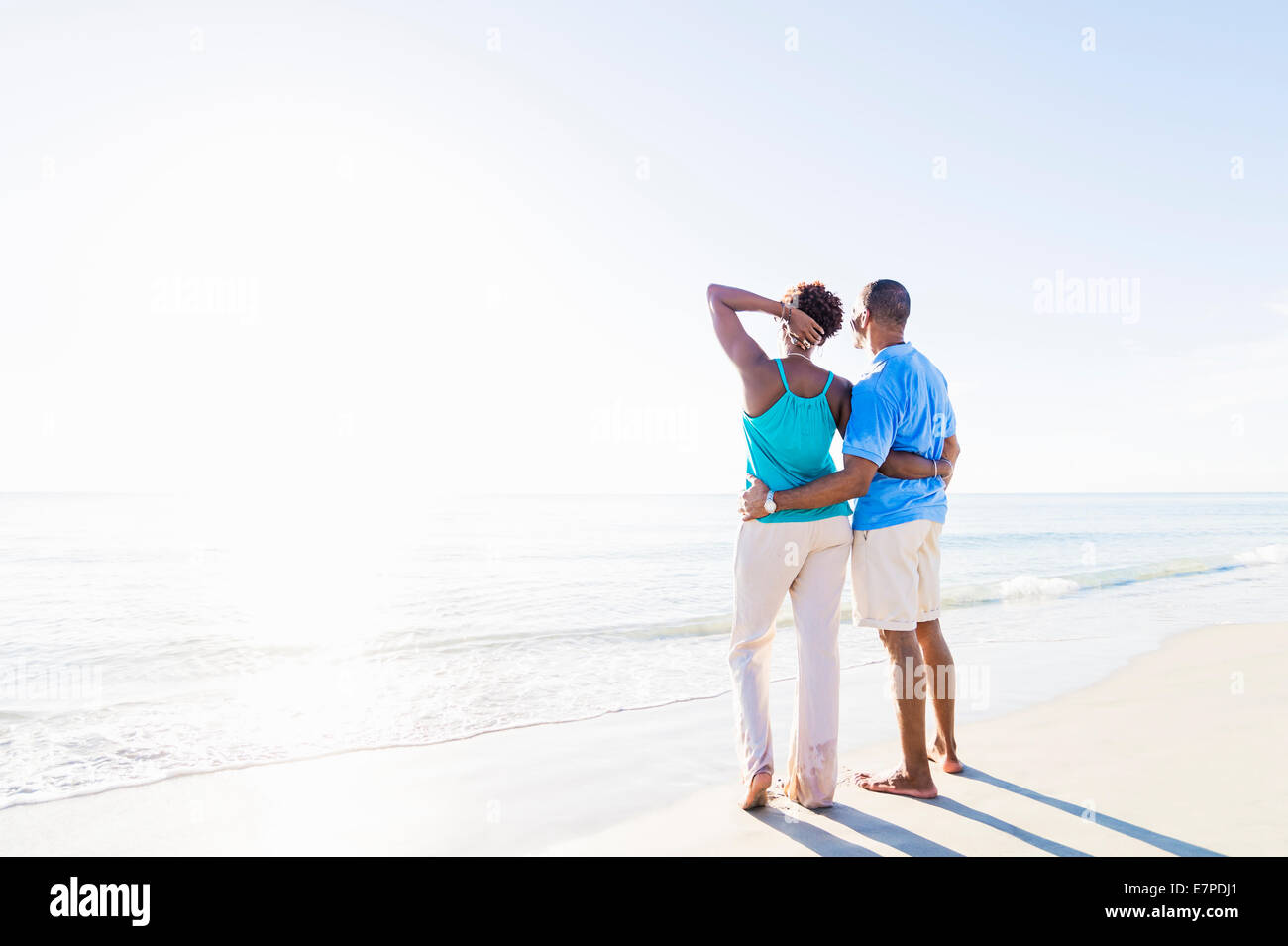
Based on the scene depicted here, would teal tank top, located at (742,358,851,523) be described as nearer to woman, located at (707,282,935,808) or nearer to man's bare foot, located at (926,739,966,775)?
woman, located at (707,282,935,808)

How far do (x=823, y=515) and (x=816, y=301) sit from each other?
882mm

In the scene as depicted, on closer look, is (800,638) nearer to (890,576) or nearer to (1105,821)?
(890,576)

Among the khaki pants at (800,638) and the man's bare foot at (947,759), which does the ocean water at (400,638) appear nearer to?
the man's bare foot at (947,759)

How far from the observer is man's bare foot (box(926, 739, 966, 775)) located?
137 inches

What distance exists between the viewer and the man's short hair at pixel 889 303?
10.4 feet

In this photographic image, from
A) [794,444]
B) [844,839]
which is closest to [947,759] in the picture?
[844,839]

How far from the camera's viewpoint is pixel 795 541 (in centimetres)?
299

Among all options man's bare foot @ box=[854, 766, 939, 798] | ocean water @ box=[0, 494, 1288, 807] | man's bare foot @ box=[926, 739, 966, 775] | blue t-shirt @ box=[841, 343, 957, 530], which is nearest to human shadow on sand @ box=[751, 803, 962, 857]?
man's bare foot @ box=[854, 766, 939, 798]

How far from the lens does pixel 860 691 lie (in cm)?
523

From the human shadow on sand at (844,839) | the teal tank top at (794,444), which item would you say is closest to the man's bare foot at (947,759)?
the human shadow on sand at (844,839)
